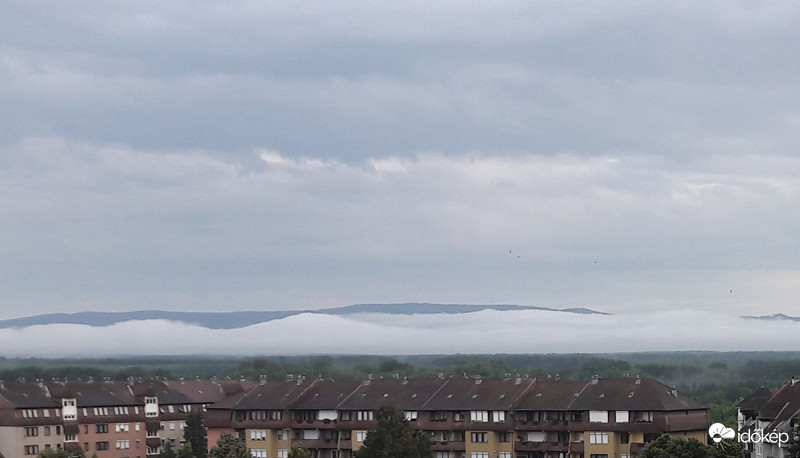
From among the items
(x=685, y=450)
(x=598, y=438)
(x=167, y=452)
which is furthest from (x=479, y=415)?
(x=167, y=452)

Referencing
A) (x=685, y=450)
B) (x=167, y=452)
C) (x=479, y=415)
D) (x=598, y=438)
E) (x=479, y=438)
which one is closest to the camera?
(x=685, y=450)

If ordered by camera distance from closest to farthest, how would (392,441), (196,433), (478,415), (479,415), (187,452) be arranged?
1. (392,441)
2. (479,415)
3. (478,415)
4. (187,452)
5. (196,433)

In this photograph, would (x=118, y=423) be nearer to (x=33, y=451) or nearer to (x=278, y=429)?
(x=33, y=451)

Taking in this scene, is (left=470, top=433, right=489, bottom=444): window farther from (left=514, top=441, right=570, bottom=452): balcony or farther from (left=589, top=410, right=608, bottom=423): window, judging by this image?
(left=589, top=410, right=608, bottom=423): window

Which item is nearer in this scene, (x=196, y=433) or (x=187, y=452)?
(x=187, y=452)

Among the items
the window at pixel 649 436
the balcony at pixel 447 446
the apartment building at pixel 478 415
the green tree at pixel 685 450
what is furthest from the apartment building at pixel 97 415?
the green tree at pixel 685 450

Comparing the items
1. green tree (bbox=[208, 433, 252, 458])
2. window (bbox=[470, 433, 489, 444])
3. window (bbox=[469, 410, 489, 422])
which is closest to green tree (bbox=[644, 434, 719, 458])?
window (bbox=[470, 433, 489, 444])

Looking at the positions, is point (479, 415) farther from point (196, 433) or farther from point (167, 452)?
point (167, 452)

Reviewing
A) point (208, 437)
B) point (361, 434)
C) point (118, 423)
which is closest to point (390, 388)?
point (361, 434)

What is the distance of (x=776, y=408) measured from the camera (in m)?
138

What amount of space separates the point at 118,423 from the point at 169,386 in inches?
719

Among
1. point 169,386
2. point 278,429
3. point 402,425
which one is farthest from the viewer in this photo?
point 169,386

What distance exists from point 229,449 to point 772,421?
2254 inches

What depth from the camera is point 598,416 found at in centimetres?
14325
